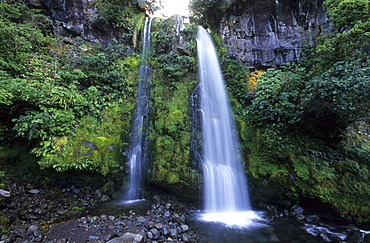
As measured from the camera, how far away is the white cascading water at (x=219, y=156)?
6.61 metres

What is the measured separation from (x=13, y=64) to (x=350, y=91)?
1213 cm

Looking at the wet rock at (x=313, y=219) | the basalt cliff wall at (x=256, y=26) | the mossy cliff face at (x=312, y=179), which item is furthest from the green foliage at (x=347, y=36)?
the wet rock at (x=313, y=219)

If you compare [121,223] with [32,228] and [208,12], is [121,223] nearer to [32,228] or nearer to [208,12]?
[32,228]

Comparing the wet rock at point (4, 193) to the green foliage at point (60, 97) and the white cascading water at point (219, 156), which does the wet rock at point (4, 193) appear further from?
the white cascading water at point (219, 156)

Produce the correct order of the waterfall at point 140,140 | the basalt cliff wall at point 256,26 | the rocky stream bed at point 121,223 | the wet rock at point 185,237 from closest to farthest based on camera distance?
the rocky stream bed at point 121,223, the wet rock at point 185,237, the waterfall at point 140,140, the basalt cliff wall at point 256,26

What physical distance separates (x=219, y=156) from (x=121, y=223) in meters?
4.83

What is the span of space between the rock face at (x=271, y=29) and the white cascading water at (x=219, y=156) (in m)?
3.01

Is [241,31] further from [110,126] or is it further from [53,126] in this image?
[53,126]

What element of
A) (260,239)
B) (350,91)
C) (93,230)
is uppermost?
(350,91)

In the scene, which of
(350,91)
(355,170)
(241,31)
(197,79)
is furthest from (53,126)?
(241,31)

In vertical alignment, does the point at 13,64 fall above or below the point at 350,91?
above

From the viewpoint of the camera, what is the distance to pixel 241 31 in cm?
1220

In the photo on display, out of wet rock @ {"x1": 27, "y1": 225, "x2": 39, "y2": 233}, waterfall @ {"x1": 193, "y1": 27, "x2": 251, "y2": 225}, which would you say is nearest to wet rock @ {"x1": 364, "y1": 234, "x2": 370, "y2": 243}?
waterfall @ {"x1": 193, "y1": 27, "x2": 251, "y2": 225}

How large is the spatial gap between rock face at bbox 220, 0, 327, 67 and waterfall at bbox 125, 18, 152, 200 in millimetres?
6630
